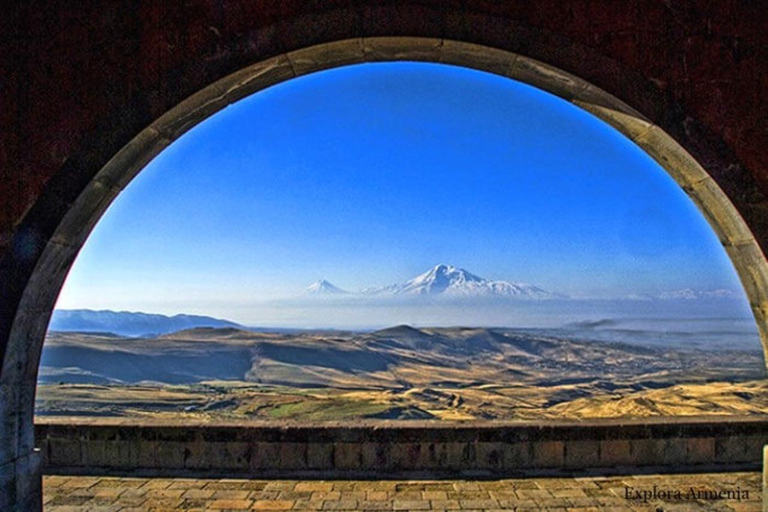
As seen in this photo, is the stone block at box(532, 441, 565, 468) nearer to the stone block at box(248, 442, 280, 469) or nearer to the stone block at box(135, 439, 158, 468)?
the stone block at box(248, 442, 280, 469)

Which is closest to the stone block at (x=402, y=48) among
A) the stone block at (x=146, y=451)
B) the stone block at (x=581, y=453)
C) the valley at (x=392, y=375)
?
the stone block at (x=581, y=453)

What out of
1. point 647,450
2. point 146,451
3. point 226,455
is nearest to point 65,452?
point 146,451

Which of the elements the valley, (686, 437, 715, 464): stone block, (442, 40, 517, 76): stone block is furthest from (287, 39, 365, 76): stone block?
the valley

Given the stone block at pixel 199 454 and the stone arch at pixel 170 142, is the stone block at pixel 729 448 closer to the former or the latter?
the stone arch at pixel 170 142

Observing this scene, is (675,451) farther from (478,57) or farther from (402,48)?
(402,48)

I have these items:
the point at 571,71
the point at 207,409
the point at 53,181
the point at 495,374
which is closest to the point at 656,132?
the point at 571,71

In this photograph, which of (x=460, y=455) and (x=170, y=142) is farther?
(x=460, y=455)

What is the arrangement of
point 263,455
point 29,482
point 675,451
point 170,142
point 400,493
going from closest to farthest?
point 29,482
point 170,142
point 400,493
point 263,455
point 675,451

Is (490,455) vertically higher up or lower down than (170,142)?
lower down
